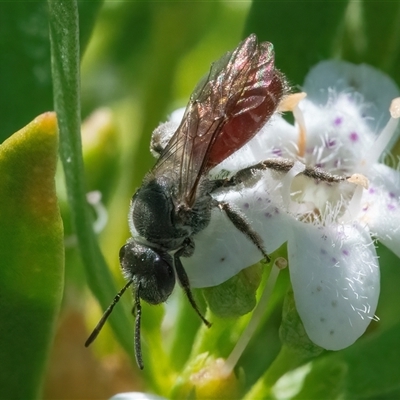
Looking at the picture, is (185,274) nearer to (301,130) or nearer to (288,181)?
(288,181)

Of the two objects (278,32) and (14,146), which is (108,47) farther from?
(14,146)

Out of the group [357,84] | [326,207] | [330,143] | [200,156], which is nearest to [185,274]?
[200,156]

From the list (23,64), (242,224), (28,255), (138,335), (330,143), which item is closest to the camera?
(28,255)

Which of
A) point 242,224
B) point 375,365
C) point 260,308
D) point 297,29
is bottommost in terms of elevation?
point 375,365

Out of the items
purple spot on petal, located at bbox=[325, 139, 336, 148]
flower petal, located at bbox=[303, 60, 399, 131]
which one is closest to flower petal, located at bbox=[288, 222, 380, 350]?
purple spot on petal, located at bbox=[325, 139, 336, 148]

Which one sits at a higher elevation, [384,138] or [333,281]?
[384,138]

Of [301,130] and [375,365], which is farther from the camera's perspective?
[301,130]

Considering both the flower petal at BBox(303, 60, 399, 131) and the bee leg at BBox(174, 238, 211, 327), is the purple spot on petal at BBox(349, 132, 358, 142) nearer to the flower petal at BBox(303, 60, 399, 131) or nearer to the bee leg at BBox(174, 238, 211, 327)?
the flower petal at BBox(303, 60, 399, 131)

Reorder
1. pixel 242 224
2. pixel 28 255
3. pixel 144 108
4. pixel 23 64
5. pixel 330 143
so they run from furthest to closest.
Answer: pixel 144 108, pixel 330 143, pixel 23 64, pixel 242 224, pixel 28 255

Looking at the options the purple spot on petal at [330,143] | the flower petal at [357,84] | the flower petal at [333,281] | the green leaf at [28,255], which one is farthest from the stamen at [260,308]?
the flower petal at [357,84]
